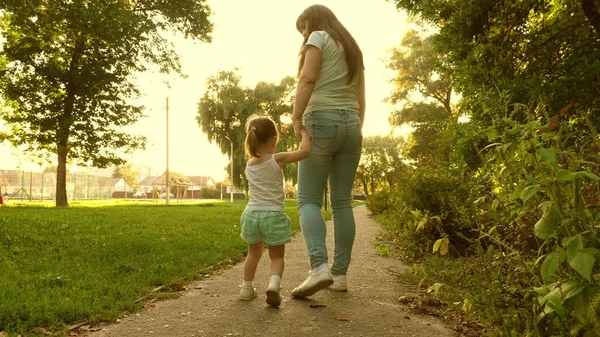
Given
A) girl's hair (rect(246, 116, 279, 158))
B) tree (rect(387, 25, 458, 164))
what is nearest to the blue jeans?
girl's hair (rect(246, 116, 279, 158))

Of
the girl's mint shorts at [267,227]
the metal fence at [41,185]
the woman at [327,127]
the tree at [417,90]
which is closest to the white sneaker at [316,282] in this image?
the woman at [327,127]

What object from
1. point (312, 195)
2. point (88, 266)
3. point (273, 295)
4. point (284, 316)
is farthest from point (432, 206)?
point (88, 266)

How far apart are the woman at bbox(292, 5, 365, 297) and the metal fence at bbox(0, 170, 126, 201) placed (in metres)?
34.1

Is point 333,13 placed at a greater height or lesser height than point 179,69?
lesser

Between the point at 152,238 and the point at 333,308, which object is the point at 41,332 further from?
the point at 152,238

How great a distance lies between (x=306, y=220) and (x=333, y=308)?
705 millimetres

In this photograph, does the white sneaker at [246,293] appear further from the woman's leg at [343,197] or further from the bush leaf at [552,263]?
the bush leaf at [552,263]

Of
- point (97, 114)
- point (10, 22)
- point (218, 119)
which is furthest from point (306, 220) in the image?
point (218, 119)

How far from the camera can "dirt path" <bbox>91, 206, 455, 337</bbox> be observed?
2.86m

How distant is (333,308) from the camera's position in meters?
3.32

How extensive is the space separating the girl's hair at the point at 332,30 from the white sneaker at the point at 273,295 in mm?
1582

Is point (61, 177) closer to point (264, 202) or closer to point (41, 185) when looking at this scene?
point (41, 185)

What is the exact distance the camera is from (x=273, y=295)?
334 cm

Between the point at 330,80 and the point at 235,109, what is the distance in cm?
3457
